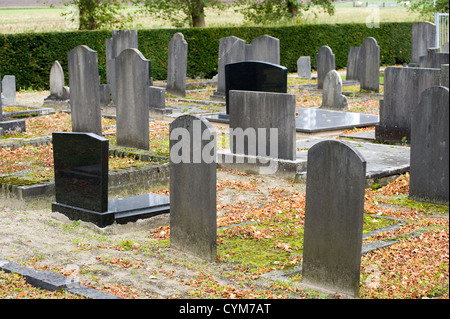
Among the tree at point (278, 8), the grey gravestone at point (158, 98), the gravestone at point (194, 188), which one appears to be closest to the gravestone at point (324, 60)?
the grey gravestone at point (158, 98)

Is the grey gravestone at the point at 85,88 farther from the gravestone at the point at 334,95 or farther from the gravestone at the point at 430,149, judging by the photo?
the gravestone at the point at 334,95

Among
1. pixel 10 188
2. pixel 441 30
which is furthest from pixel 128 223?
pixel 441 30

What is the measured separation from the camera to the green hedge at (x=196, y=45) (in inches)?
914

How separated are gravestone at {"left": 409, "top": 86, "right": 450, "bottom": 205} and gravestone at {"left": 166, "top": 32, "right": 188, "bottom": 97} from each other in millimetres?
11377

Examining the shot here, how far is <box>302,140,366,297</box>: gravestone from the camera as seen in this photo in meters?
6.03

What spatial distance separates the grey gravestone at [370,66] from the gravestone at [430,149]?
11942 millimetres

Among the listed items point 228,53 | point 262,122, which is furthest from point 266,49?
point 262,122

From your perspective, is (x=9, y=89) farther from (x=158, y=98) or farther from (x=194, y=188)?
(x=194, y=188)

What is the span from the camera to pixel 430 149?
368 inches

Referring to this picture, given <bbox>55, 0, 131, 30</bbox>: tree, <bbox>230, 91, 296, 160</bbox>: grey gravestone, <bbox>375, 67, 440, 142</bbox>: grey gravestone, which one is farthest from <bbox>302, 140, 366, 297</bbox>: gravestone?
<bbox>55, 0, 131, 30</bbox>: tree

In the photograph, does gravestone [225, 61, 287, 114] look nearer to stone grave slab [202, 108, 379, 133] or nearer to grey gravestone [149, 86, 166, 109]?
stone grave slab [202, 108, 379, 133]

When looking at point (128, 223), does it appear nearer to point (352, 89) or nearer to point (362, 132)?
point (362, 132)

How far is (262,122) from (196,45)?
17.0 meters

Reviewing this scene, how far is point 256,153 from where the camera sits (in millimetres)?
11500
